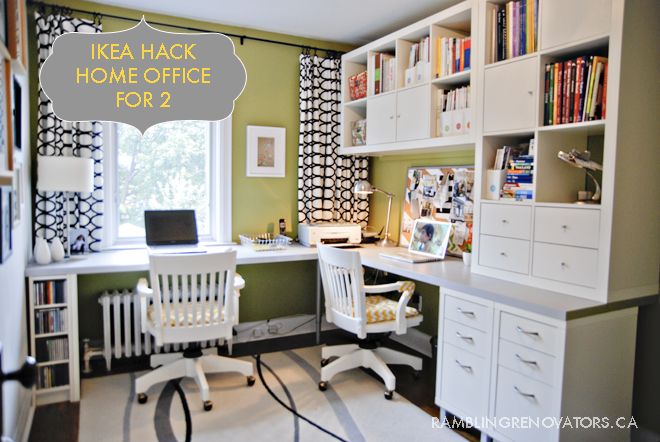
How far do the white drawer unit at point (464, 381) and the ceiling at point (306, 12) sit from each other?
2099 mm

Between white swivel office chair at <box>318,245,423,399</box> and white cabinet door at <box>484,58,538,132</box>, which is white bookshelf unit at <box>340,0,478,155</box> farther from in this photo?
white swivel office chair at <box>318,245,423,399</box>

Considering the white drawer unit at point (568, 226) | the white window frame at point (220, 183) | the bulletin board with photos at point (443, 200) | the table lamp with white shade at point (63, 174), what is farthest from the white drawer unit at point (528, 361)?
the table lamp with white shade at point (63, 174)

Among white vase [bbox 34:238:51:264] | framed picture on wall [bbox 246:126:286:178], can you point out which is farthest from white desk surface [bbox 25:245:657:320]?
framed picture on wall [bbox 246:126:286:178]

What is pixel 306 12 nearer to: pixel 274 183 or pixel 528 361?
pixel 274 183

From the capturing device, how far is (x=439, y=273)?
257 cm

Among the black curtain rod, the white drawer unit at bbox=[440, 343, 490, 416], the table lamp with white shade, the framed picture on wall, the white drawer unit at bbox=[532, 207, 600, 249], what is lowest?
the white drawer unit at bbox=[440, 343, 490, 416]

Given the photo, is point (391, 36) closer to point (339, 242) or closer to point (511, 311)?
Result: point (339, 242)

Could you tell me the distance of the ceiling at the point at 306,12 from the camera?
305cm

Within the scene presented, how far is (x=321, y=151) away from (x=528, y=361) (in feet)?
7.59

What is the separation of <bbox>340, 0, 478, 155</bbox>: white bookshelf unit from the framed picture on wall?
62 centimetres

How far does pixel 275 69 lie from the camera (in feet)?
12.2

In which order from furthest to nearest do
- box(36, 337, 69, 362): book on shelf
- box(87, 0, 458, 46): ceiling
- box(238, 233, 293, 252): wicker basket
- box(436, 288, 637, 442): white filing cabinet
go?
box(238, 233, 293, 252): wicker basket
box(87, 0, 458, 46): ceiling
box(36, 337, 69, 362): book on shelf
box(436, 288, 637, 442): white filing cabinet

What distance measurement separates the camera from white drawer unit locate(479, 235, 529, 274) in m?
2.31

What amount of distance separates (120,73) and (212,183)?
951 mm
